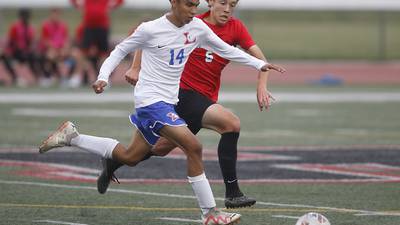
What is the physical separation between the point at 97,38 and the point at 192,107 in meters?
15.9

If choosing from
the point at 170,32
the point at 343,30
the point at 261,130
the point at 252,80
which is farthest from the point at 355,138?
the point at 343,30

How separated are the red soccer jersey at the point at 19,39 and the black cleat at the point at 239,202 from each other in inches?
697

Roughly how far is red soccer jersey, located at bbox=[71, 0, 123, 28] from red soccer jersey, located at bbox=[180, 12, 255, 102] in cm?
1543

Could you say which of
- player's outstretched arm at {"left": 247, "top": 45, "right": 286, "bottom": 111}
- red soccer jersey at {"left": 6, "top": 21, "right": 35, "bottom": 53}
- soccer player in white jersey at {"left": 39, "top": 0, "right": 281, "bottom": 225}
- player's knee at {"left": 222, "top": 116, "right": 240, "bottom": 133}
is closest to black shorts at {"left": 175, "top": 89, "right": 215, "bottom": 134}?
player's knee at {"left": 222, "top": 116, "right": 240, "bottom": 133}

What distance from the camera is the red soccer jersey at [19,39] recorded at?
27078 mm

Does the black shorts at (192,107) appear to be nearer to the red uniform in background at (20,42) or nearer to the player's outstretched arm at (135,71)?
the player's outstretched arm at (135,71)

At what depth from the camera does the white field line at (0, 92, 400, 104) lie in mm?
22766

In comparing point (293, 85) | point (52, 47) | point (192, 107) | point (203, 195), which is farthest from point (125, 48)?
Answer: point (52, 47)

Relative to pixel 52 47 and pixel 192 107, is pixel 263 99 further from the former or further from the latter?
pixel 52 47

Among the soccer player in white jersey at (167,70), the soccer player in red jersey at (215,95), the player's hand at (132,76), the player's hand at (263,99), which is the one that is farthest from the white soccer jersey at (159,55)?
the player's hand at (263,99)

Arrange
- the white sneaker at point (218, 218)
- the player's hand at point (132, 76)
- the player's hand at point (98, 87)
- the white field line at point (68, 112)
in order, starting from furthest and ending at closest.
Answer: the white field line at point (68, 112) < the player's hand at point (132, 76) < the player's hand at point (98, 87) < the white sneaker at point (218, 218)

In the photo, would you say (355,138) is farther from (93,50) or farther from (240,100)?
(93,50)

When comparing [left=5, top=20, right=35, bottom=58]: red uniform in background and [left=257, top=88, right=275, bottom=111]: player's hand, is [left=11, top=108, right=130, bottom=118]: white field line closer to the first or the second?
[left=5, top=20, right=35, bottom=58]: red uniform in background

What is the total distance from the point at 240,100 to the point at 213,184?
1110cm
